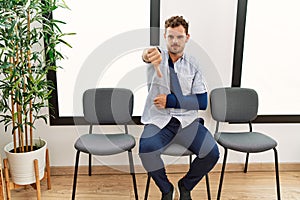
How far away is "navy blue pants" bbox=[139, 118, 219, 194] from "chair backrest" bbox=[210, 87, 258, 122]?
0.34 metres

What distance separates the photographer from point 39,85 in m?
2.08

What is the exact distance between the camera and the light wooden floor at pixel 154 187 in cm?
233

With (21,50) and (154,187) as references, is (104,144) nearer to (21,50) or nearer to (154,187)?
(154,187)

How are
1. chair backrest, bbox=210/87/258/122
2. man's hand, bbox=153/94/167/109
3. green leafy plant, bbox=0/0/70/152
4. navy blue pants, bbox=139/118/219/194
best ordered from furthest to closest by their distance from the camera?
1. chair backrest, bbox=210/87/258/122
2. man's hand, bbox=153/94/167/109
3. navy blue pants, bbox=139/118/219/194
4. green leafy plant, bbox=0/0/70/152

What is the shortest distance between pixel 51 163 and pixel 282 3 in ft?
7.49

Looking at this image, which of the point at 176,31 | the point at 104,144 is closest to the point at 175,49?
the point at 176,31

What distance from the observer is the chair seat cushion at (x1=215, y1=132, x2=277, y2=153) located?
83.4 inches

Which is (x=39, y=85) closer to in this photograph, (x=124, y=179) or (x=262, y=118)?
(x=124, y=179)

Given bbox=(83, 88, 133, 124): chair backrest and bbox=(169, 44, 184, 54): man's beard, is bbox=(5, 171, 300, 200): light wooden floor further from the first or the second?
bbox=(169, 44, 184, 54): man's beard

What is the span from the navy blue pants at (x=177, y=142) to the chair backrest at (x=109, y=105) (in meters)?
0.29

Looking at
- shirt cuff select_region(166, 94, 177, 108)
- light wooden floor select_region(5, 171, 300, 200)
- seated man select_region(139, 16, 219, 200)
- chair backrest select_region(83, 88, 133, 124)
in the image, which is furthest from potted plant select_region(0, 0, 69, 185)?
shirt cuff select_region(166, 94, 177, 108)

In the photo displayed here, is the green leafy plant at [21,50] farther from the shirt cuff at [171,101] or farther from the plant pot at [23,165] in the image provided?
the shirt cuff at [171,101]

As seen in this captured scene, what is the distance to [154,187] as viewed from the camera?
2.48m

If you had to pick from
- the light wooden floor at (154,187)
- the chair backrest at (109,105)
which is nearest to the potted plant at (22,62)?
the light wooden floor at (154,187)
